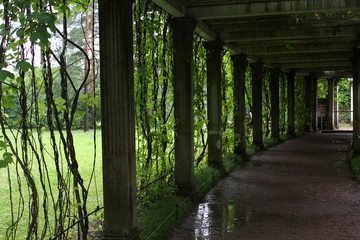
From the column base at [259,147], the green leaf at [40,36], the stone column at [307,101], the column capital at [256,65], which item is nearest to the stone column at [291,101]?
the stone column at [307,101]

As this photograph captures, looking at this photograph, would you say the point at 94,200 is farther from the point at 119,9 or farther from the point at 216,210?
the point at 119,9

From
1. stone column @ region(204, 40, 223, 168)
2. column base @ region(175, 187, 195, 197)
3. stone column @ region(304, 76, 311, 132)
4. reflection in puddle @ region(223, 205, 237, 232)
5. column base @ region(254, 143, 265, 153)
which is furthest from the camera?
stone column @ region(304, 76, 311, 132)

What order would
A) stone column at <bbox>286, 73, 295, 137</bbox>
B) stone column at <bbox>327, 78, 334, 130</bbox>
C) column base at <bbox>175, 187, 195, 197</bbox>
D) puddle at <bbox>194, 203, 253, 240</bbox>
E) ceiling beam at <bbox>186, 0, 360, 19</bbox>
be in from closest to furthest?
1. puddle at <bbox>194, 203, 253, 240</bbox>
2. ceiling beam at <bbox>186, 0, 360, 19</bbox>
3. column base at <bbox>175, 187, 195, 197</bbox>
4. stone column at <bbox>286, 73, 295, 137</bbox>
5. stone column at <bbox>327, 78, 334, 130</bbox>

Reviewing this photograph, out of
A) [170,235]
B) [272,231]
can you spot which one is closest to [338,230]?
[272,231]

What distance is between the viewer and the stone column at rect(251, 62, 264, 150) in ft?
61.2

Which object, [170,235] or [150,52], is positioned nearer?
[170,235]

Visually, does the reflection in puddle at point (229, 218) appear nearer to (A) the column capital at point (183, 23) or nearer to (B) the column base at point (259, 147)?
(A) the column capital at point (183, 23)

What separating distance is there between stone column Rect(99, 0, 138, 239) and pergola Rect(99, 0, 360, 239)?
13 millimetres

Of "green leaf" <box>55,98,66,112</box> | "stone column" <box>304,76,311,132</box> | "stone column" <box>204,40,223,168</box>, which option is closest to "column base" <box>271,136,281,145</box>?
"stone column" <box>304,76,311,132</box>

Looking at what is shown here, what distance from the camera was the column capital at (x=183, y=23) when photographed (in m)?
8.94

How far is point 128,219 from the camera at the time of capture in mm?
5648

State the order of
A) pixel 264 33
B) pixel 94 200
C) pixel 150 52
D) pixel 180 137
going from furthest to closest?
pixel 264 33 < pixel 94 200 < pixel 180 137 < pixel 150 52

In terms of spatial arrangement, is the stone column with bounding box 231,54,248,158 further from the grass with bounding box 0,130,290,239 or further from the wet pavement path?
the wet pavement path

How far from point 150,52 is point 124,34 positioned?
2.81 meters
